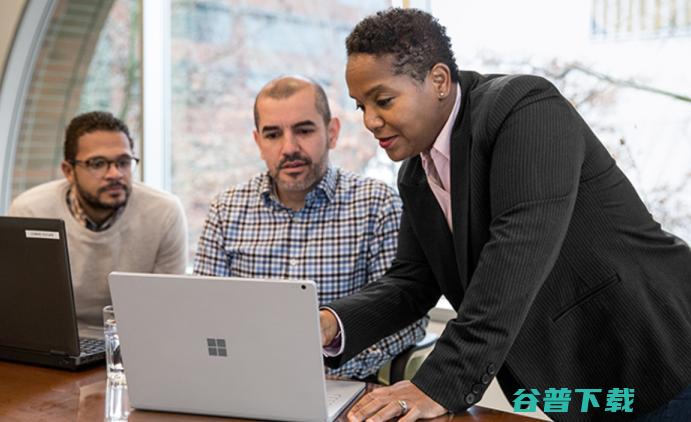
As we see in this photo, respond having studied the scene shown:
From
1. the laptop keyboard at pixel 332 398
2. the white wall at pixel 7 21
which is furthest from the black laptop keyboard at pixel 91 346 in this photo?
the white wall at pixel 7 21

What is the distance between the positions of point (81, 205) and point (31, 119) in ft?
6.76

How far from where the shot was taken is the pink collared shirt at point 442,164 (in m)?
1.61

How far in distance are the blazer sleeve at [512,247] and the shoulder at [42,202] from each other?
6.20 feet

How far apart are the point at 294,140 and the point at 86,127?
856 mm

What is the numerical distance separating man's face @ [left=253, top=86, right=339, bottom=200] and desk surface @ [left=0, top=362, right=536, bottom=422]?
2.59ft

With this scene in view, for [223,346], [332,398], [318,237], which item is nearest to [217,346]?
[223,346]

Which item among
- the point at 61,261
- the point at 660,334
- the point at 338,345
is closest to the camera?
the point at 660,334

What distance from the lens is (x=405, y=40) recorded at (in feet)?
5.05

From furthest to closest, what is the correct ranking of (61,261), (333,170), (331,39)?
(331,39) < (333,170) < (61,261)

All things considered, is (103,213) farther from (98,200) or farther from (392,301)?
(392,301)

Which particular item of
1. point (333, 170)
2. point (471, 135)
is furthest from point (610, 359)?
point (333, 170)

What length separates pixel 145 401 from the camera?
154 cm

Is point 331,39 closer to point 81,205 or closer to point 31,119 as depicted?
point 81,205

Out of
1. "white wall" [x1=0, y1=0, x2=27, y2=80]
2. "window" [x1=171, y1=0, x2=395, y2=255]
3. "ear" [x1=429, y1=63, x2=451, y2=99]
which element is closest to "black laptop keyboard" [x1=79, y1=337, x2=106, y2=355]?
"ear" [x1=429, y1=63, x2=451, y2=99]
